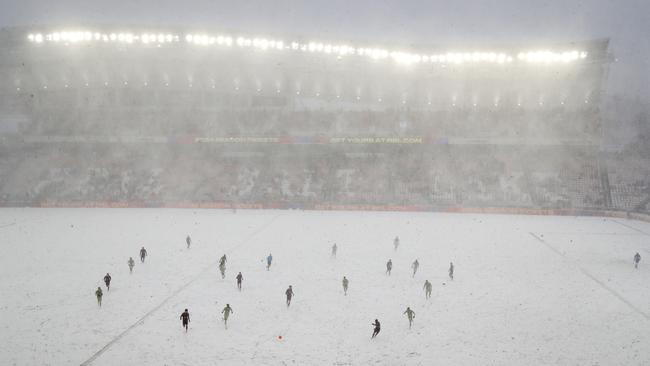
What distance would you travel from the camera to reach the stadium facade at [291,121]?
1877 inches

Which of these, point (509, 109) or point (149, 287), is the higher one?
point (509, 109)

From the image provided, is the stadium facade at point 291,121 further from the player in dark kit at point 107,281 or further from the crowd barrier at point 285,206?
the player in dark kit at point 107,281

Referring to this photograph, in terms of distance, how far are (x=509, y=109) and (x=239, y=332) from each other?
49.2 metres

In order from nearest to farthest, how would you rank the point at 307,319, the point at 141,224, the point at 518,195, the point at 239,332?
the point at 239,332, the point at 307,319, the point at 141,224, the point at 518,195

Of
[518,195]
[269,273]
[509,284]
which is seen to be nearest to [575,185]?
[518,195]

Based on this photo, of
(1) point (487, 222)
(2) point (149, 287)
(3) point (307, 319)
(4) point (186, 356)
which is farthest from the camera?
(1) point (487, 222)

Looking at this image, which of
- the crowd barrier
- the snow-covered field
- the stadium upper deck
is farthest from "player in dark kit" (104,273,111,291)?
the stadium upper deck

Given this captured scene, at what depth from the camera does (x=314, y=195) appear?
47.2 metres

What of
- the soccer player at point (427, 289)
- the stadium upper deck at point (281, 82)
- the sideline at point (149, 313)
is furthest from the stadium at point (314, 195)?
the soccer player at point (427, 289)

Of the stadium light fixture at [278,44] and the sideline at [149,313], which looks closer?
the sideline at [149,313]

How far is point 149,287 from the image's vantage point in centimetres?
1958

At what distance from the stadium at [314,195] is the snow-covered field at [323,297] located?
5.1 inches

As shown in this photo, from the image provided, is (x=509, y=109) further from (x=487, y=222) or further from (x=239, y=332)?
(x=239, y=332)

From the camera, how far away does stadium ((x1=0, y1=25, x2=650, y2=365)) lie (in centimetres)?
1495
